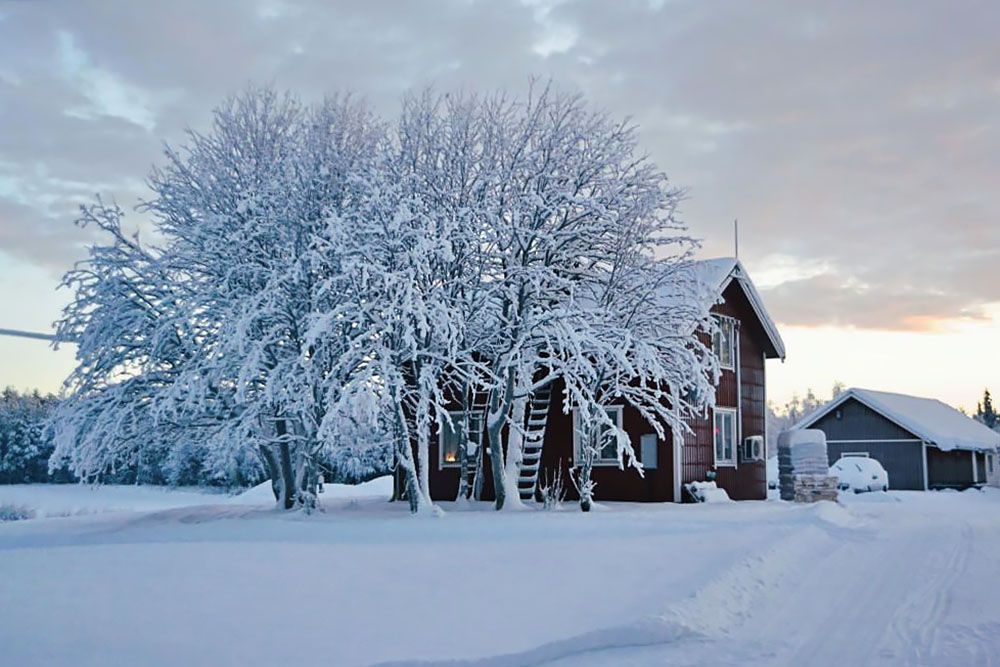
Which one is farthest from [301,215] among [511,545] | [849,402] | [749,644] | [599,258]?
[849,402]

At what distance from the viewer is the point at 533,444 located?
25.3 m

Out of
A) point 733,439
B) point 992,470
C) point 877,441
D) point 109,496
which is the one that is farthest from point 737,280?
point 109,496

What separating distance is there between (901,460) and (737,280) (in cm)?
1969

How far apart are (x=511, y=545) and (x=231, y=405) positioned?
389 inches

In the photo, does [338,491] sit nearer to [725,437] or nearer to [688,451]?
[725,437]

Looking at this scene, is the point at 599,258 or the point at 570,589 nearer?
the point at 570,589

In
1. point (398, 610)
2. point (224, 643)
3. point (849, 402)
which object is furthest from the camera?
point (849, 402)

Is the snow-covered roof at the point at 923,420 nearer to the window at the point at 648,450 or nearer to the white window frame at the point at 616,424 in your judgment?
the window at the point at 648,450

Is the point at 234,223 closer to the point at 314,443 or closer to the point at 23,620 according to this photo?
the point at 314,443

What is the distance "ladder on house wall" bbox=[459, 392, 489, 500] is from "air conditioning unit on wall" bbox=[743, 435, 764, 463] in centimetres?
852

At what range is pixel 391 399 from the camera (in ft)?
67.3

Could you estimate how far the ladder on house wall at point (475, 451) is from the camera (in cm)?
2469

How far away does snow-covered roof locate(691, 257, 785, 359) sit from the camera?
2747cm

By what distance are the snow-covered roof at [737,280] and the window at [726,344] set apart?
41.0 inches
